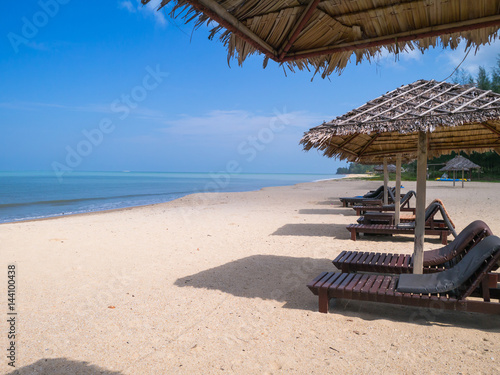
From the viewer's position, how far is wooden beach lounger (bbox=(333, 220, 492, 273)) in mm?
3783

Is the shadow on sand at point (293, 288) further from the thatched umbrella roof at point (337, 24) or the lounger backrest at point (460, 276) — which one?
the thatched umbrella roof at point (337, 24)

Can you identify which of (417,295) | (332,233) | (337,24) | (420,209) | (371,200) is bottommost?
(332,233)

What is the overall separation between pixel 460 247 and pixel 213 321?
9.71 feet

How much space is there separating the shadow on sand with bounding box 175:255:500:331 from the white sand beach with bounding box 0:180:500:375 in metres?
0.02

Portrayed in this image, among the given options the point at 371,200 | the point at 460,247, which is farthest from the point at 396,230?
the point at 371,200

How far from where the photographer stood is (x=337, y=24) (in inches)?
104

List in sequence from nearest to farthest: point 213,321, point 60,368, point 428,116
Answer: point 60,368
point 213,321
point 428,116

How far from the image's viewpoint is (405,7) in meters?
2.41

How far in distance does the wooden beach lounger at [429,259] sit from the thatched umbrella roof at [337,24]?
2117 mm

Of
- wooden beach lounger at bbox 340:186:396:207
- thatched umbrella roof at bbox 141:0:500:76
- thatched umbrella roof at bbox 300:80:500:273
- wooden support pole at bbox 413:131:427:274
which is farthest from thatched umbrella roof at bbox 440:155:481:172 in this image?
thatched umbrella roof at bbox 141:0:500:76

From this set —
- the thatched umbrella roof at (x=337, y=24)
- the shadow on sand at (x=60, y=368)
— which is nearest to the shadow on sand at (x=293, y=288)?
the shadow on sand at (x=60, y=368)

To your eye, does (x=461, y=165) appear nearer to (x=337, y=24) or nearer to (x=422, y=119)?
(x=422, y=119)

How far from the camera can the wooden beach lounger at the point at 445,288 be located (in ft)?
9.90

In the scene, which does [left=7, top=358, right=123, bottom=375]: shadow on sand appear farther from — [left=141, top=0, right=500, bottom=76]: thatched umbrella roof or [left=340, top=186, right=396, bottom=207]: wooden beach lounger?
[left=340, top=186, right=396, bottom=207]: wooden beach lounger
